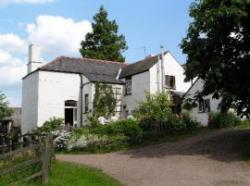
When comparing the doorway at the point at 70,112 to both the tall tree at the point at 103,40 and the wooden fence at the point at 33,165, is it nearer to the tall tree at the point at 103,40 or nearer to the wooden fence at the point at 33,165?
the tall tree at the point at 103,40

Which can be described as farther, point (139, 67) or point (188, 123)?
point (139, 67)

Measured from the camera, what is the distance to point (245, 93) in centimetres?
2058

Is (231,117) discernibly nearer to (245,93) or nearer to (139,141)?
(139,141)

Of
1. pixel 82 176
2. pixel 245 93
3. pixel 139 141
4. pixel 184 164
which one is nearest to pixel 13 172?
pixel 82 176

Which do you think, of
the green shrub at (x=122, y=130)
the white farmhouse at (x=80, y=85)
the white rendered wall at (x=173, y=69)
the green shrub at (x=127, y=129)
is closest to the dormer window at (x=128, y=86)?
the white farmhouse at (x=80, y=85)

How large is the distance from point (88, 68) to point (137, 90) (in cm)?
538

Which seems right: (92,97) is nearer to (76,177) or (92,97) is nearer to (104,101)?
(104,101)

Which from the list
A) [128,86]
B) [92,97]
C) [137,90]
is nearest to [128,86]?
[128,86]

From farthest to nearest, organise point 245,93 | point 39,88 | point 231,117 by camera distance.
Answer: point 39,88, point 231,117, point 245,93

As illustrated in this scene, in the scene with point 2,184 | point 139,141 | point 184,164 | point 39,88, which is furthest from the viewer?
point 39,88

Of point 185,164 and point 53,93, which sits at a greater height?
point 53,93

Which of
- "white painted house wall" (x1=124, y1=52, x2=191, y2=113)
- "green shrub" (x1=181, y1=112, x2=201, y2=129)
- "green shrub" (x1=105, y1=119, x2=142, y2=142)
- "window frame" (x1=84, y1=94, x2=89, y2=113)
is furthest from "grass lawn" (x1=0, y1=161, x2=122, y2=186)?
"window frame" (x1=84, y1=94, x2=89, y2=113)

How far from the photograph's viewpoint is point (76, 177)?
15.6 meters

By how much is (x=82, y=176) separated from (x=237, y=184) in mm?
4894
